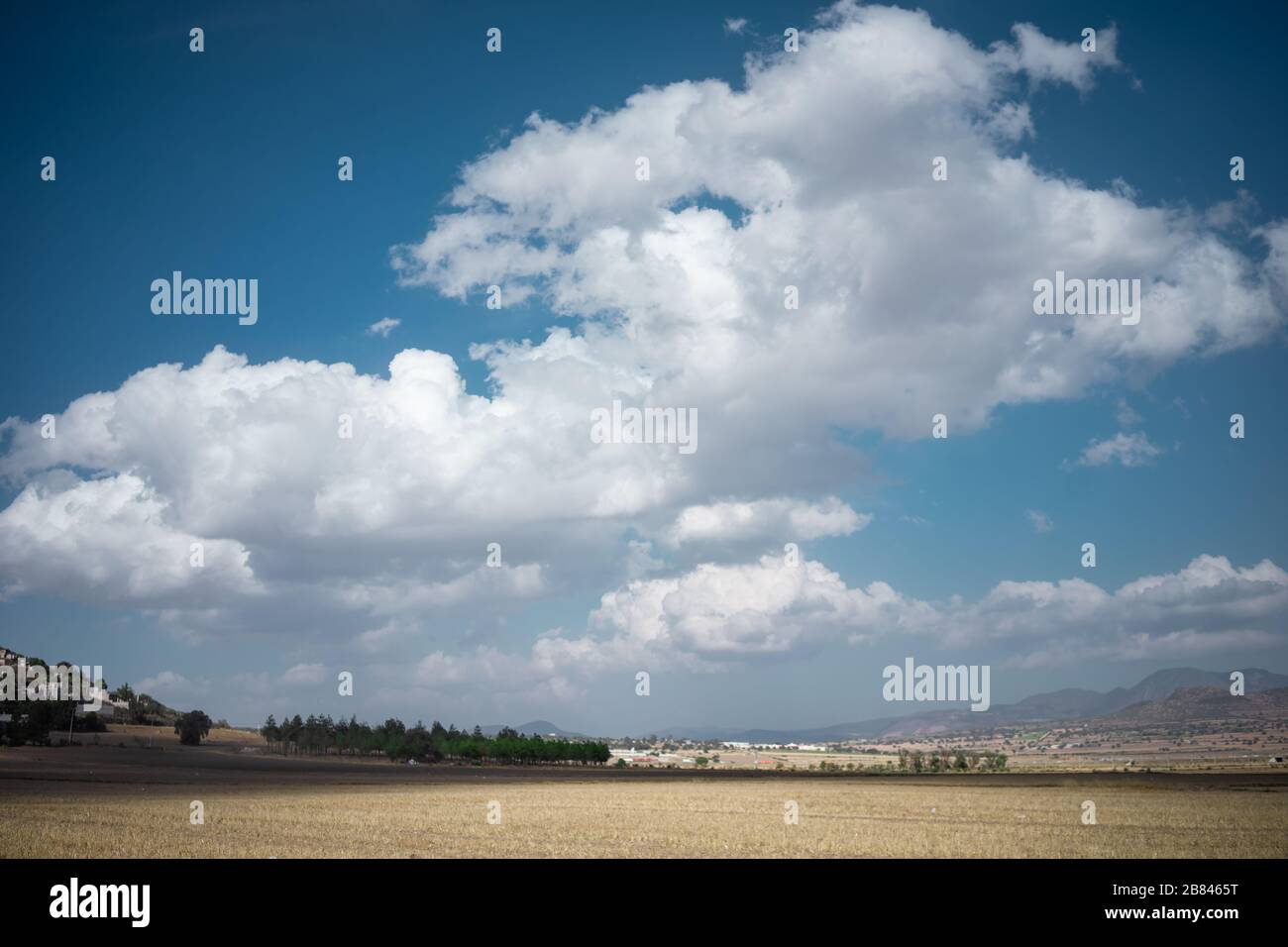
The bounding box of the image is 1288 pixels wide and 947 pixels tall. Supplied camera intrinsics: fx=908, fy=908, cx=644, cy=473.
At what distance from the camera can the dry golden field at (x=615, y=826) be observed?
31.6 meters

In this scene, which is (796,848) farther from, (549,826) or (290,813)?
(290,813)

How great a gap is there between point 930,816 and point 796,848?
20830 millimetres

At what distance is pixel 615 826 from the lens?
1654 inches

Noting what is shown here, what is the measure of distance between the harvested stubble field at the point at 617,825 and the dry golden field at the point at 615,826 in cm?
10

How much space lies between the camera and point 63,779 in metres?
74.2

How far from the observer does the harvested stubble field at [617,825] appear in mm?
31672

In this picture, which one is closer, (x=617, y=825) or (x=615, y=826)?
(x=615, y=826)

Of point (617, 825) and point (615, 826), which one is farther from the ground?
point (615, 826)

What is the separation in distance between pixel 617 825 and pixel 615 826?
0.56 metres

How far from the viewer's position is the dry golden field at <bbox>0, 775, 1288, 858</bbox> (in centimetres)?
3161

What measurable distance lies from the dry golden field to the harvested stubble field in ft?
0.33
